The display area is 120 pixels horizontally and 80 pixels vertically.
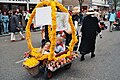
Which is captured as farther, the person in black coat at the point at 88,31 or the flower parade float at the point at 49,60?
the person in black coat at the point at 88,31

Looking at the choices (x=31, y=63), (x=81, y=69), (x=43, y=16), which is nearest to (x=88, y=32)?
(x=81, y=69)

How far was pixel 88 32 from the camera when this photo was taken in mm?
8164

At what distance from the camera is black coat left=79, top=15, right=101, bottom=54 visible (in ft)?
26.5

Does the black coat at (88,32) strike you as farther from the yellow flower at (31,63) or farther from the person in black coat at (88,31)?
the yellow flower at (31,63)

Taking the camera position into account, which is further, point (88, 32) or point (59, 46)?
point (88, 32)

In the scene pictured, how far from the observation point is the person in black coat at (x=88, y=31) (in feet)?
26.5

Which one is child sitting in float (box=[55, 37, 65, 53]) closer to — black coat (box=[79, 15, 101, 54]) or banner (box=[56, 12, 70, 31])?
banner (box=[56, 12, 70, 31])

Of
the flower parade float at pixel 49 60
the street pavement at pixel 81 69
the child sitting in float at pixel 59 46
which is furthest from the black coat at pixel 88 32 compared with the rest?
the flower parade float at pixel 49 60

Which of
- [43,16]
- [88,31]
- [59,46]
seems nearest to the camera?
[43,16]

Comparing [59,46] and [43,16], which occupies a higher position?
[43,16]

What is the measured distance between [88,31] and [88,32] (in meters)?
0.04

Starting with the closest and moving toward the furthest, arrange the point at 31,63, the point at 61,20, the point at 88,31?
the point at 31,63 < the point at 61,20 < the point at 88,31

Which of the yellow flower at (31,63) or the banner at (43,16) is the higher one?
the banner at (43,16)

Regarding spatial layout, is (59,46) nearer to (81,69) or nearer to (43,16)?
(81,69)
